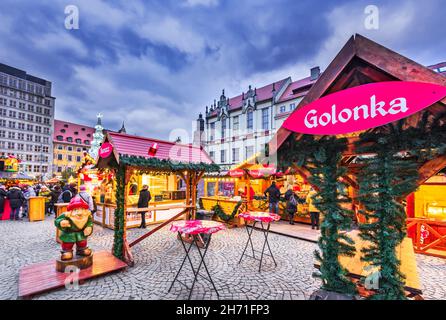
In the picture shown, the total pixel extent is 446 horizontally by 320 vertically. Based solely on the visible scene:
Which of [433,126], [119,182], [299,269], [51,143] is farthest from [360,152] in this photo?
[51,143]

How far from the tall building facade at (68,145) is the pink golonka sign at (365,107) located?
212 ft

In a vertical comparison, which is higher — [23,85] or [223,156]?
[23,85]

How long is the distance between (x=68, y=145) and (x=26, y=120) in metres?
10.2

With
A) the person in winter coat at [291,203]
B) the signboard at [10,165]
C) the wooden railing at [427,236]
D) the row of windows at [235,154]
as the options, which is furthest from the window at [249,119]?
the signboard at [10,165]

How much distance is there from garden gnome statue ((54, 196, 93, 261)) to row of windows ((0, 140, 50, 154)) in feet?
200

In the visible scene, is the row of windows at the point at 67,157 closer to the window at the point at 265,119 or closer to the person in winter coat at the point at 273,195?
the window at the point at 265,119

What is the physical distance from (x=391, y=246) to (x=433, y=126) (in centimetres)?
150

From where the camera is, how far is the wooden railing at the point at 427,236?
644cm

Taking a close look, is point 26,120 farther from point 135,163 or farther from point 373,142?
point 373,142

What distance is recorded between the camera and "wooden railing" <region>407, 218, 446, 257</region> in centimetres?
644

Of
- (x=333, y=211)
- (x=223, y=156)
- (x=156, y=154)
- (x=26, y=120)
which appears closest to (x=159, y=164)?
(x=156, y=154)

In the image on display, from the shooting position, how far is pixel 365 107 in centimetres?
252
